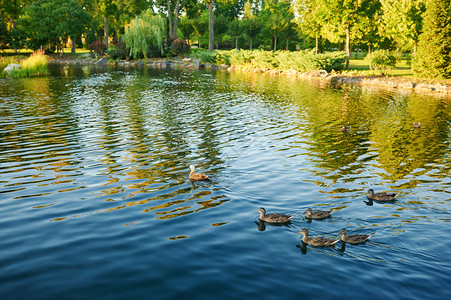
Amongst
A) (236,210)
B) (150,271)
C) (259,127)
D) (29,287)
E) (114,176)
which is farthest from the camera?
(259,127)

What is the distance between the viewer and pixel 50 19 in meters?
79.3

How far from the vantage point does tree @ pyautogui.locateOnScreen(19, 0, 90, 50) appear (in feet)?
260

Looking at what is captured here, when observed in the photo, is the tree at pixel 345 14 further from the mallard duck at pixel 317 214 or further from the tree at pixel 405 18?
the mallard duck at pixel 317 214

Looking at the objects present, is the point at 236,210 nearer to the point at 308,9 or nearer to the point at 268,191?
the point at 268,191

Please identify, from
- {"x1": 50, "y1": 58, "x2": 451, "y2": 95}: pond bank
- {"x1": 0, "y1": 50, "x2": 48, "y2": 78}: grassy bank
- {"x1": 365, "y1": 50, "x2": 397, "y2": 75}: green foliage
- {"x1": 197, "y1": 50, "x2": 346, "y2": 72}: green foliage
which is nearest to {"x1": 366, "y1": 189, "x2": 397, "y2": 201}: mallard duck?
{"x1": 50, "y1": 58, "x2": 451, "y2": 95}: pond bank

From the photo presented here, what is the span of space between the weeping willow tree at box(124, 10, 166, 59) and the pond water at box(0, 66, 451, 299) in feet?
164

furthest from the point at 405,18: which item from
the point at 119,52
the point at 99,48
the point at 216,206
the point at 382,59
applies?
the point at 99,48

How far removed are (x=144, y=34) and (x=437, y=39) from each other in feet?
165

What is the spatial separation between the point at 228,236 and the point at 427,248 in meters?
4.61

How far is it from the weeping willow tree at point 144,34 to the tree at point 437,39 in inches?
1863

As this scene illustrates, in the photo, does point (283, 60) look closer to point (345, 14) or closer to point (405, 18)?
point (345, 14)

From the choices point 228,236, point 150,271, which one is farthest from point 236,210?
point 150,271

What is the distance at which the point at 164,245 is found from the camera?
27.8 feet

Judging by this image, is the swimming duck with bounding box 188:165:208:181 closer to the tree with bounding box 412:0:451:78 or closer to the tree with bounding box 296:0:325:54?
the tree with bounding box 412:0:451:78
